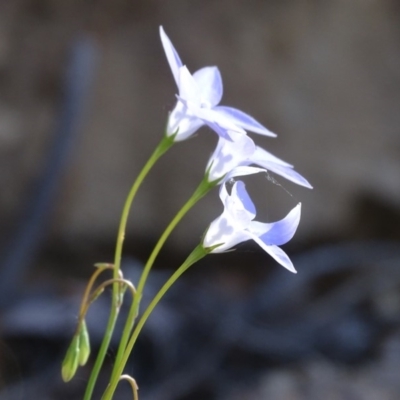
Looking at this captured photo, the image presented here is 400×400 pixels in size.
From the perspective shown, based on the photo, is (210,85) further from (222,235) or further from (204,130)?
(204,130)

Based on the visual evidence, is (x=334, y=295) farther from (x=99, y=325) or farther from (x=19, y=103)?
(x=19, y=103)

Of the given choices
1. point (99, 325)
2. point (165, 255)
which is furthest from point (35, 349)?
point (165, 255)

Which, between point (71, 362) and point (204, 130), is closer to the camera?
point (71, 362)

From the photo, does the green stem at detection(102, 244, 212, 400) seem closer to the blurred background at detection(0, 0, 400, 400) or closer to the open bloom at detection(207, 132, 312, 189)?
the open bloom at detection(207, 132, 312, 189)

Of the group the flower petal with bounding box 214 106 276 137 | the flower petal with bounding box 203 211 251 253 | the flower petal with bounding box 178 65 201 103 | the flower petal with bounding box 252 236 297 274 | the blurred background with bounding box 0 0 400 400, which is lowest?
the blurred background with bounding box 0 0 400 400

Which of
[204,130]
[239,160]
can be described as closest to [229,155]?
[239,160]

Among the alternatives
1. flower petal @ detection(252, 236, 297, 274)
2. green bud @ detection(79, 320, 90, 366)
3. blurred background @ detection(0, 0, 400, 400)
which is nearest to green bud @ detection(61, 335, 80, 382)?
green bud @ detection(79, 320, 90, 366)

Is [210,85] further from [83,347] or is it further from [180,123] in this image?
[83,347]

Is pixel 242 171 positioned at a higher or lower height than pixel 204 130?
higher
